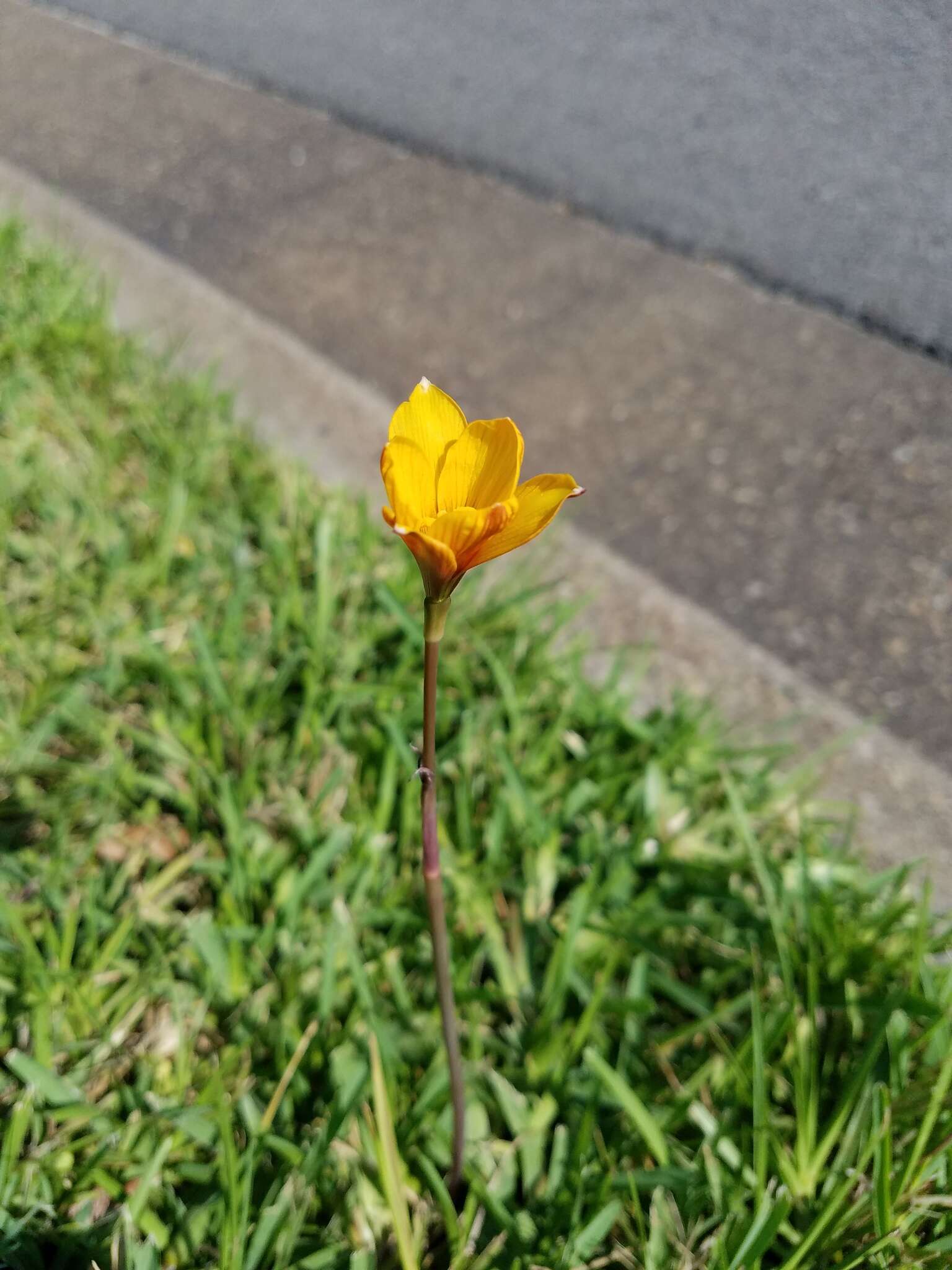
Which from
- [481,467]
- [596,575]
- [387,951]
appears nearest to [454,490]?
[481,467]

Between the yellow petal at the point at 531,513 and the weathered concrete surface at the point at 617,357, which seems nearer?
the yellow petal at the point at 531,513

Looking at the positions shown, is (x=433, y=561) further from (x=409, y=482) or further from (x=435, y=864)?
(x=435, y=864)

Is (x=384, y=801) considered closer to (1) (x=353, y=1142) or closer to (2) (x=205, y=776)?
(2) (x=205, y=776)

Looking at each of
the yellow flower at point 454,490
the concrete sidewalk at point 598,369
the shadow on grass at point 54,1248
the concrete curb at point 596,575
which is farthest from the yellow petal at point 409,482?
the concrete sidewalk at point 598,369

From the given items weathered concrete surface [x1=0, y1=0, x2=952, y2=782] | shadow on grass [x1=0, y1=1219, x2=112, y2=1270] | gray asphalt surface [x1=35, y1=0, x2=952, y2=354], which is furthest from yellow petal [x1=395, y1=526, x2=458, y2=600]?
gray asphalt surface [x1=35, y1=0, x2=952, y2=354]

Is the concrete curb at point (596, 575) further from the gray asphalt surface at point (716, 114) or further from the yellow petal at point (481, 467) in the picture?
the gray asphalt surface at point (716, 114)

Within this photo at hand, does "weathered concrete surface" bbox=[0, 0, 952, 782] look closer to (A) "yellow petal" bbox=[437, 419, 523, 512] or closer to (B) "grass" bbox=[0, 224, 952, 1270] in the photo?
(B) "grass" bbox=[0, 224, 952, 1270]

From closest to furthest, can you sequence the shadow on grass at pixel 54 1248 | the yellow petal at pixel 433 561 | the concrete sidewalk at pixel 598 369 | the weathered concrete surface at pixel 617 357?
the yellow petal at pixel 433 561
the shadow on grass at pixel 54 1248
the concrete sidewalk at pixel 598 369
the weathered concrete surface at pixel 617 357
